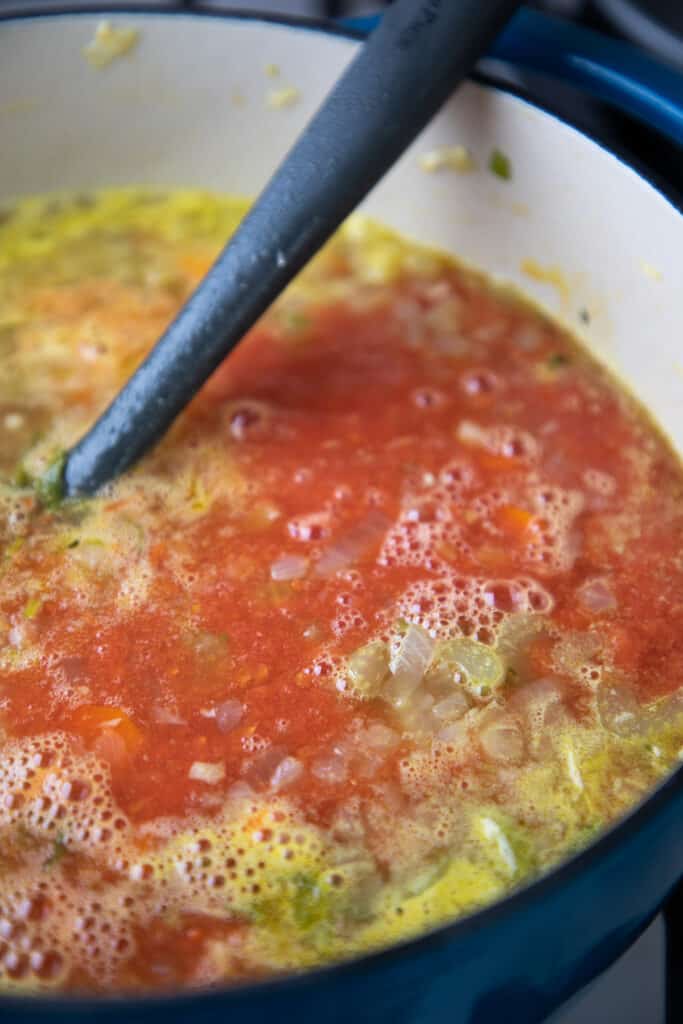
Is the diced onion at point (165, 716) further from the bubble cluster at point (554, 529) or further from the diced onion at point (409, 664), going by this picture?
the bubble cluster at point (554, 529)

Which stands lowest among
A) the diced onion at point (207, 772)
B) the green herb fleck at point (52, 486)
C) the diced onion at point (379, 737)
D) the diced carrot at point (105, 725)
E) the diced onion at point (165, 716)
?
the green herb fleck at point (52, 486)

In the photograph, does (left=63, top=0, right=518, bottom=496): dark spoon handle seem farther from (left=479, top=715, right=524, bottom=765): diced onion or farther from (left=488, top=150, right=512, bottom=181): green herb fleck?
(left=479, top=715, right=524, bottom=765): diced onion

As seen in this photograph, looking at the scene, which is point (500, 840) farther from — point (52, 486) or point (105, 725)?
point (52, 486)

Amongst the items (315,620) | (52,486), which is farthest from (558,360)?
(52,486)

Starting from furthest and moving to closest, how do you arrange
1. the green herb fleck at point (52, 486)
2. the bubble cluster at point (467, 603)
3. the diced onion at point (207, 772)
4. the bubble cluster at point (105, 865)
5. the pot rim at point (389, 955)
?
1. the green herb fleck at point (52, 486)
2. the bubble cluster at point (467, 603)
3. the diced onion at point (207, 772)
4. the bubble cluster at point (105, 865)
5. the pot rim at point (389, 955)

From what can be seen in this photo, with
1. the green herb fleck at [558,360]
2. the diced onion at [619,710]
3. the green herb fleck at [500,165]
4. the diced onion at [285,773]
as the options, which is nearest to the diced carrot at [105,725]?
the diced onion at [285,773]

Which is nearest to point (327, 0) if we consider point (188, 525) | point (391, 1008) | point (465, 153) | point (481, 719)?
point (465, 153)

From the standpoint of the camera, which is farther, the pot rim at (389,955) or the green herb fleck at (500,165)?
the green herb fleck at (500,165)

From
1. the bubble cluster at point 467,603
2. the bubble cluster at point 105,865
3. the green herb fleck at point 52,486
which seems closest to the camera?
the bubble cluster at point 105,865

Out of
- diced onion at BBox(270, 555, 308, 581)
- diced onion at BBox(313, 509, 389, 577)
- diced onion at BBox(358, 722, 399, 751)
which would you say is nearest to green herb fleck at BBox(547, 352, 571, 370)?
diced onion at BBox(313, 509, 389, 577)
